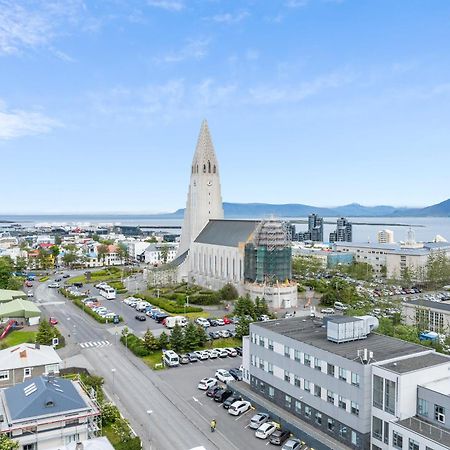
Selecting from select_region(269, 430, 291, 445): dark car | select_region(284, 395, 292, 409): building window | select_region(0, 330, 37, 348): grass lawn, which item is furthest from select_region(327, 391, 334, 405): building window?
select_region(0, 330, 37, 348): grass lawn

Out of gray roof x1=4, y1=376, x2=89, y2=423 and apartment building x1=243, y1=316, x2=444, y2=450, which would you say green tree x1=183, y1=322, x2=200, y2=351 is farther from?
gray roof x1=4, y1=376, x2=89, y2=423

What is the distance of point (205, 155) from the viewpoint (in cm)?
6825

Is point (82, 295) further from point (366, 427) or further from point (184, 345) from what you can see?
point (366, 427)

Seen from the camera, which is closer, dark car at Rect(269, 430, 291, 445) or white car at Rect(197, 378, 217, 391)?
dark car at Rect(269, 430, 291, 445)

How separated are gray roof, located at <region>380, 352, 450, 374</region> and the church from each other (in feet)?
104

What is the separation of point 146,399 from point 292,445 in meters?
8.97

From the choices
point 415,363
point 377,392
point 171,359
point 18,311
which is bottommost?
point 171,359

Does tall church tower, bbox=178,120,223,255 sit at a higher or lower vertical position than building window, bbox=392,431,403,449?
higher

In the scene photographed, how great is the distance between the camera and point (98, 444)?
16531mm

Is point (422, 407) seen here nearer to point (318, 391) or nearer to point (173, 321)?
point (318, 391)

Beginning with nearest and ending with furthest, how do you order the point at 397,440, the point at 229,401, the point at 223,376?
1. the point at 397,440
2. the point at 229,401
3. the point at 223,376

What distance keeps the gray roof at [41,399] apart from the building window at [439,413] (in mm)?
13960

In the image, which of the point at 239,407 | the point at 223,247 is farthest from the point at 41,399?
the point at 223,247

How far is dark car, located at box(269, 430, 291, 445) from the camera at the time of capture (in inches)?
805
